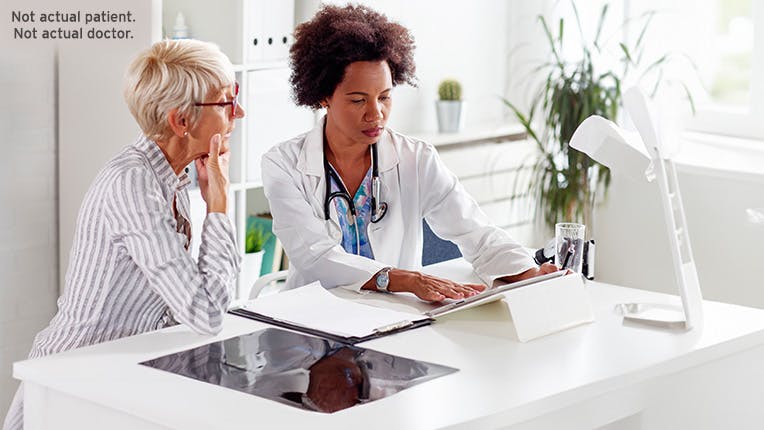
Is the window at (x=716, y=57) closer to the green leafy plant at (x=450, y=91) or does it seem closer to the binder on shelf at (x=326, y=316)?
the green leafy plant at (x=450, y=91)

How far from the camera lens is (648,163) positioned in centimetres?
254

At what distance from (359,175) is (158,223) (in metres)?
0.86

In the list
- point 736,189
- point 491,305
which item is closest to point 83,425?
point 491,305

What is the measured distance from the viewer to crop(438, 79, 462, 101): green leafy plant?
486 cm

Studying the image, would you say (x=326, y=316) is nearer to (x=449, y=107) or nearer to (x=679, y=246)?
(x=679, y=246)

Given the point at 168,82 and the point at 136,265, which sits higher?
the point at 168,82

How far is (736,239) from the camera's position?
4.55 metres

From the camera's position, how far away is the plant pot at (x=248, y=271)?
158 inches

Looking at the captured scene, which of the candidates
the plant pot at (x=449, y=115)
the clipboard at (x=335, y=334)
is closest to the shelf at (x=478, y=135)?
the plant pot at (x=449, y=115)

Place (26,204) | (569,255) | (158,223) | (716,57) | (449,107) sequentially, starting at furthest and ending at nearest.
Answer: (716,57) → (449,107) → (26,204) → (569,255) → (158,223)

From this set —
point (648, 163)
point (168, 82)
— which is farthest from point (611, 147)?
point (168, 82)

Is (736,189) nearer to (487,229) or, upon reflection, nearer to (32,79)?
(487,229)

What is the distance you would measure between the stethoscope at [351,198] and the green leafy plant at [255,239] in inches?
41.4

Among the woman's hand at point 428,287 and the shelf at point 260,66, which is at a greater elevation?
the shelf at point 260,66
